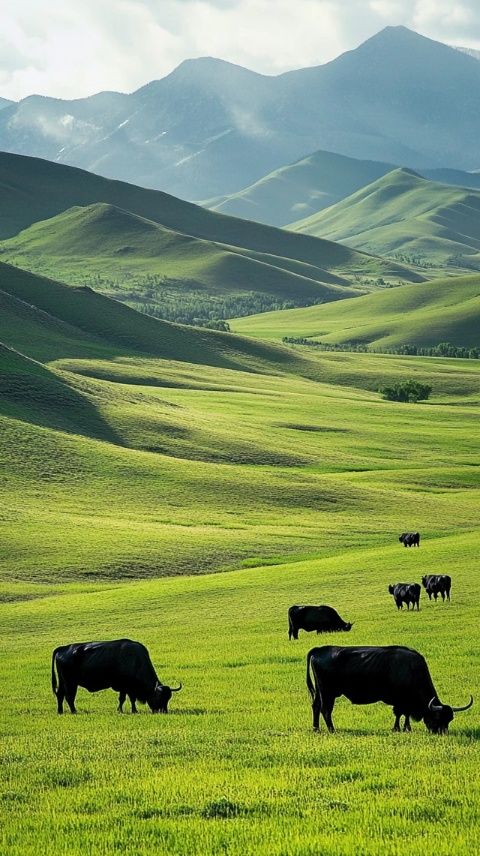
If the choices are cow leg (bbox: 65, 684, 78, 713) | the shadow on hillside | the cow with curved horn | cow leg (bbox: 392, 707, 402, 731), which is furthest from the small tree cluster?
the cow with curved horn

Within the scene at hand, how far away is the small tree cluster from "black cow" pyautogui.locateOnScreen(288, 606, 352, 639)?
145 metres

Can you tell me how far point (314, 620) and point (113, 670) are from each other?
45.7 feet

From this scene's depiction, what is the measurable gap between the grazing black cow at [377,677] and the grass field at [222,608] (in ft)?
2.03

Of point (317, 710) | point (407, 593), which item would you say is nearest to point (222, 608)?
point (407, 593)

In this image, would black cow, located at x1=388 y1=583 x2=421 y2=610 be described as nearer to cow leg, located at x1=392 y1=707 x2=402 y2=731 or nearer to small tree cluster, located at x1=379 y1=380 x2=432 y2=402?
cow leg, located at x1=392 y1=707 x2=402 y2=731

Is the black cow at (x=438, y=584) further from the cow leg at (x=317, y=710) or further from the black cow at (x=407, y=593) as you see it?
the cow leg at (x=317, y=710)

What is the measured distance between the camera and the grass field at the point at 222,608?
42.2 ft

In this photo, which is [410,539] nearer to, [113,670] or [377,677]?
[113,670]

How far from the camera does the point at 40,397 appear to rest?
11819 centimetres

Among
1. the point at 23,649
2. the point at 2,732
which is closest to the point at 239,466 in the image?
the point at 23,649

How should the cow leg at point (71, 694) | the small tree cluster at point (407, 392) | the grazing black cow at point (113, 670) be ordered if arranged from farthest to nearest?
the small tree cluster at point (407, 392)
the cow leg at point (71, 694)
the grazing black cow at point (113, 670)

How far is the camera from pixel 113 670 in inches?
861

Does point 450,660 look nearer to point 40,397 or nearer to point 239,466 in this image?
point 239,466

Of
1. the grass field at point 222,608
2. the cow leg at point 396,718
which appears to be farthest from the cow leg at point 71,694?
the cow leg at point 396,718
